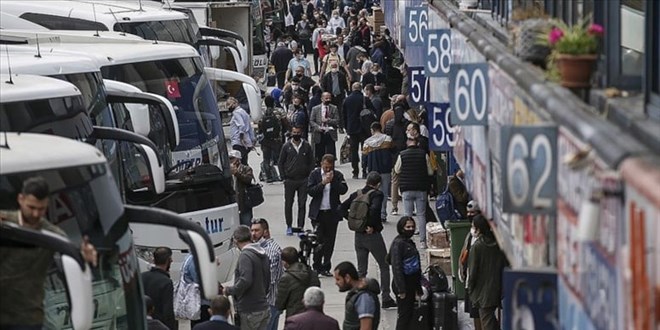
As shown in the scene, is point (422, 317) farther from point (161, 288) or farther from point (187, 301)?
point (161, 288)

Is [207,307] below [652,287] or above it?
below

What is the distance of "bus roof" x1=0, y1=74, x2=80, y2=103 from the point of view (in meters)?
14.9

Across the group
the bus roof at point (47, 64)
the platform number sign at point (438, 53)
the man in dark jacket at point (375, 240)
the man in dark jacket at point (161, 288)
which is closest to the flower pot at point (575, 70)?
the platform number sign at point (438, 53)

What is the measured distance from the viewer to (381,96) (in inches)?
1373

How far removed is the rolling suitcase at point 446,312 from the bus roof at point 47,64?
13.9ft

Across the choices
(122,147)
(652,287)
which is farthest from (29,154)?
(122,147)

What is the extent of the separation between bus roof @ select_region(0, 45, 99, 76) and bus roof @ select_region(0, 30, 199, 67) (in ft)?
7.57

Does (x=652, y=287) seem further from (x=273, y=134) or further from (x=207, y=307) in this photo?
(x=273, y=134)

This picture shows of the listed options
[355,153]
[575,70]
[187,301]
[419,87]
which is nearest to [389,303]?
[419,87]

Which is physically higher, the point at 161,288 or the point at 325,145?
the point at 161,288

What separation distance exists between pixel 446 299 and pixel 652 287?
1259 centimetres

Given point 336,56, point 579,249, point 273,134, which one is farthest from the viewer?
point 336,56

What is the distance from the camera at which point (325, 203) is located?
23.9 m

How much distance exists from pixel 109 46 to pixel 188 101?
1110mm
